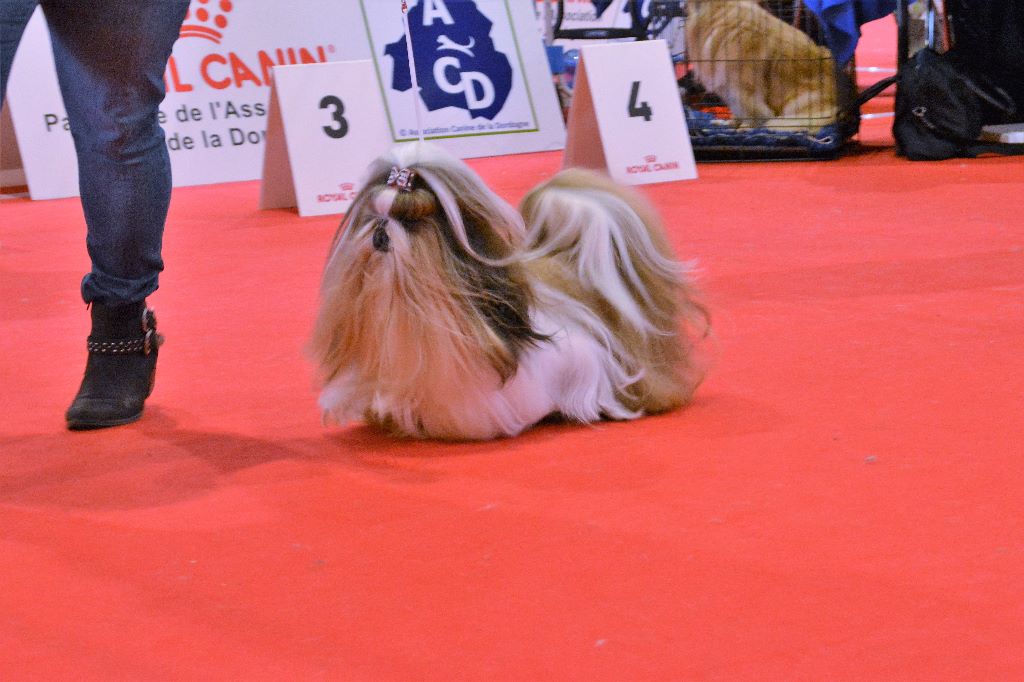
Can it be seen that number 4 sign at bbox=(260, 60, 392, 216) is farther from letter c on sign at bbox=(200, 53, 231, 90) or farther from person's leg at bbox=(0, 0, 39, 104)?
person's leg at bbox=(0, 0, 39, 104)

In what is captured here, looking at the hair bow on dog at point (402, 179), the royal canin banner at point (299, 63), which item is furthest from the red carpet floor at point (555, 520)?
the royal canin banner at point (299, 63)

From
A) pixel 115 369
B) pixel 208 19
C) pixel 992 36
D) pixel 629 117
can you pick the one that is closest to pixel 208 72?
pixel 208 19

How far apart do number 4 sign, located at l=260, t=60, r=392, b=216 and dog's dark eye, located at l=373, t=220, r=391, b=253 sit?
3022 mm

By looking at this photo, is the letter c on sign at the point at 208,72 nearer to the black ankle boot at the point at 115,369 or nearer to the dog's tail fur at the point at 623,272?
the black ankle boot at the point at 115,369

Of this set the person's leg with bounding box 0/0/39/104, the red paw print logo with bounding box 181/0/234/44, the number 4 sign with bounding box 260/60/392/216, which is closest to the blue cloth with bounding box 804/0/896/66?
the number 4 sign with bounding box 260/60/392/216

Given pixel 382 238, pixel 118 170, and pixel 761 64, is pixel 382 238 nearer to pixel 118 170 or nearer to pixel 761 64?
pixel 118 170

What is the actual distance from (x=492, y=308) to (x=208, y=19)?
4.54 meters

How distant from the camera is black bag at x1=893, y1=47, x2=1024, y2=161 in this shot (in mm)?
5508

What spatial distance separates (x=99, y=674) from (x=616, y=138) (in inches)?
166

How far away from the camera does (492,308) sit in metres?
1.93

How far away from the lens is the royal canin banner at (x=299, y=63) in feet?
18.2

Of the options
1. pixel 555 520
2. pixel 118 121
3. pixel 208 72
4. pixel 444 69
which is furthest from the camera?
pixel 444 69

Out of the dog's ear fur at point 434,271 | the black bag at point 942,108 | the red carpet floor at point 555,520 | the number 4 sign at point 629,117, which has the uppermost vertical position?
the dog's ear fur at point 434,271

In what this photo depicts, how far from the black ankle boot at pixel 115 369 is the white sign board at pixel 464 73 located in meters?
4.05
